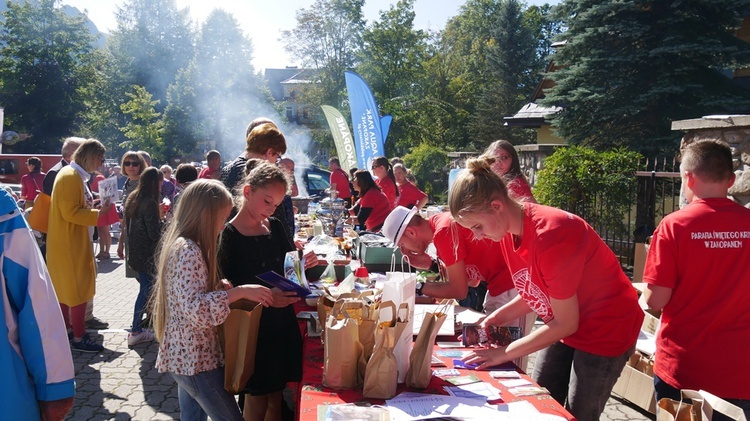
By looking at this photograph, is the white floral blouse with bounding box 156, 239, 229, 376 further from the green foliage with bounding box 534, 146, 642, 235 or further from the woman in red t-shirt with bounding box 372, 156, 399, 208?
the green foliage with bounding box 534, 146, 642, 235

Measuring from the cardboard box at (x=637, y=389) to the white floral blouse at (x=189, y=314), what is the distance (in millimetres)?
2957

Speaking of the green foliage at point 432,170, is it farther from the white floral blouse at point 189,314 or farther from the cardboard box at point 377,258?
the white floral blouse at point 189,314

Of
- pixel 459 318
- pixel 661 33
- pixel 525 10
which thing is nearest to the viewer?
pixel 459 318

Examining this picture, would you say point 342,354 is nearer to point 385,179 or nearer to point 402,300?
point 402,300

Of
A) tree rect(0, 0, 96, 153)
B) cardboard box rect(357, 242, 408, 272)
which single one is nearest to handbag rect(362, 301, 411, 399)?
cardboard box rect(357, 242, 408, 272)

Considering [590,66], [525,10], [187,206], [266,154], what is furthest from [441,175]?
[525,10]

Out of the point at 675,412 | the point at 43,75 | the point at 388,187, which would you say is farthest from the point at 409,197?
the point at 43,75

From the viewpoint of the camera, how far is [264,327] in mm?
2697

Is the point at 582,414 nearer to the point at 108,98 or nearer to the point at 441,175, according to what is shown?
the point at 441,175

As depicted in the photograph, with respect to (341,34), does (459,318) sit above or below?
below

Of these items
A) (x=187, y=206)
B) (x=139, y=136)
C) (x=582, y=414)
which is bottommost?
(x=582, y=414)

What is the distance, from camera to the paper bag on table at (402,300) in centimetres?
211

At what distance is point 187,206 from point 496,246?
1665mm

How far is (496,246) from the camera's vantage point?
3068 mm
